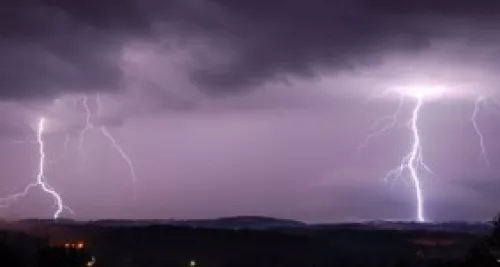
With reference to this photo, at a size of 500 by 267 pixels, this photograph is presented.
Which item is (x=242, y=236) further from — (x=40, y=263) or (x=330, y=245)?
(x=40, y=263)

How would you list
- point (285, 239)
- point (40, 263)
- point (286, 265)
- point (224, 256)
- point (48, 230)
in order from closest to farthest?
point (40, 263), point (286, 265), point (224, 256), point (48, 230), point (285, 239)

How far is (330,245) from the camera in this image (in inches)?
6422

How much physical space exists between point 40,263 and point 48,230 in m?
85.6

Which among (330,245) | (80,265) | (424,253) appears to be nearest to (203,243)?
(330,245)

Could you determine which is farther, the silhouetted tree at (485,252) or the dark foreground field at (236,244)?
the dark foreground field at (236,244)

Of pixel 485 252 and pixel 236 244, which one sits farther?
pixel 236 244

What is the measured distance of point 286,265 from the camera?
12394cm

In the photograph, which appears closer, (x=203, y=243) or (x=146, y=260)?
(x=146, y=260)

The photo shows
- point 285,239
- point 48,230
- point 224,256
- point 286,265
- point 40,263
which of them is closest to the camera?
point 40,263

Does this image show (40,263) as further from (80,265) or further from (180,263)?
(180,263)

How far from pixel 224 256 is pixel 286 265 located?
18079mm

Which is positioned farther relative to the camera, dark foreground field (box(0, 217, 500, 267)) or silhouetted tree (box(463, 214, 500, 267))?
dark foreground field (box(0, 217, 500, 267))

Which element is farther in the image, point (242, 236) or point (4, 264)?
point (242, 236)

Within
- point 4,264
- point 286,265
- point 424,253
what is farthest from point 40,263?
point 424,253
